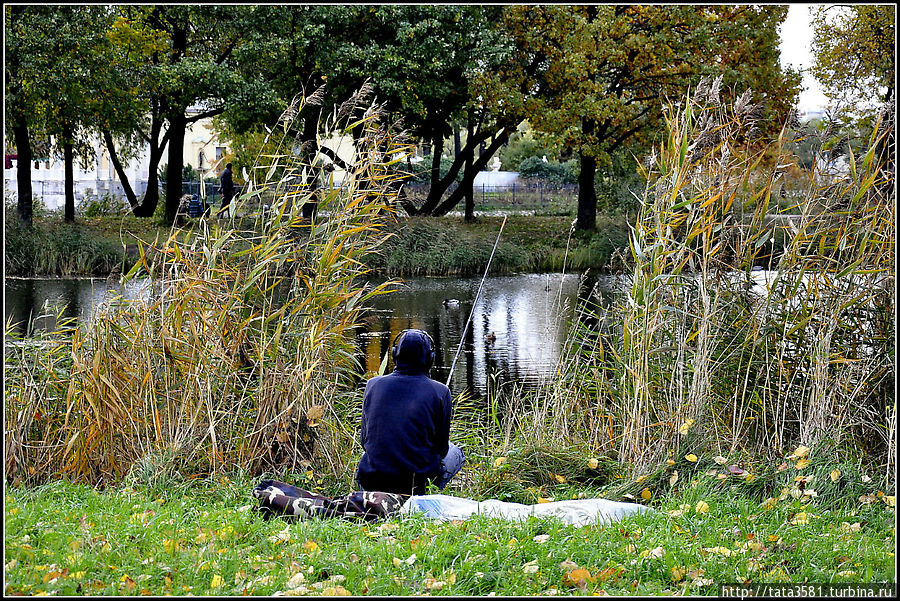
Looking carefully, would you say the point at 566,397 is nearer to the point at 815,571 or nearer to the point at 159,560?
the point at 815,571

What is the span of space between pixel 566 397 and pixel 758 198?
5.71 ft

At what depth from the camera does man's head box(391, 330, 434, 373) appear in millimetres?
4504

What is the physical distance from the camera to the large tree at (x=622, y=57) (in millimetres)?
21172

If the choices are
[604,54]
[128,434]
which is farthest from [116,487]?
[604,54]

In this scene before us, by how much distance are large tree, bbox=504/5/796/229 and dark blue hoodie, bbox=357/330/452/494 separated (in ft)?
57.5

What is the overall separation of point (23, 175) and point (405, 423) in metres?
18.2

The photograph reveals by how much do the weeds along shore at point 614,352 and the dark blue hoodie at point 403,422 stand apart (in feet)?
1.85

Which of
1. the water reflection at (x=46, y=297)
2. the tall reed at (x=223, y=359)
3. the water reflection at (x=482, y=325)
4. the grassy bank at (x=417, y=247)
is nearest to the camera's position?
the tall reed at (x=223, y=359)

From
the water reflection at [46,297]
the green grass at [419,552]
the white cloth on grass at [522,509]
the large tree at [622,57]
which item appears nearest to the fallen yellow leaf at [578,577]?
the green grass at [419,552]

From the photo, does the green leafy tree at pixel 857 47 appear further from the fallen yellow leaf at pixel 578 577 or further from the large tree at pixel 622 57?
the fallen yellow leaf at pixel 578 577

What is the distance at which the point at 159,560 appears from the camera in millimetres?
3281

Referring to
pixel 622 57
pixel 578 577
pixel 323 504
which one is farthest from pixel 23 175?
pixel 578 577

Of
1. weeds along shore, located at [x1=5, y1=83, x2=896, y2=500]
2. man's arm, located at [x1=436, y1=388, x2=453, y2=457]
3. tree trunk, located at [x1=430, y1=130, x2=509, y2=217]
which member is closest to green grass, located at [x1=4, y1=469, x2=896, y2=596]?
man's arm, located at [x1=436, y1=388, x2=453, y2=457]

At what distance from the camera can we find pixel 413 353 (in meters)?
4.52
